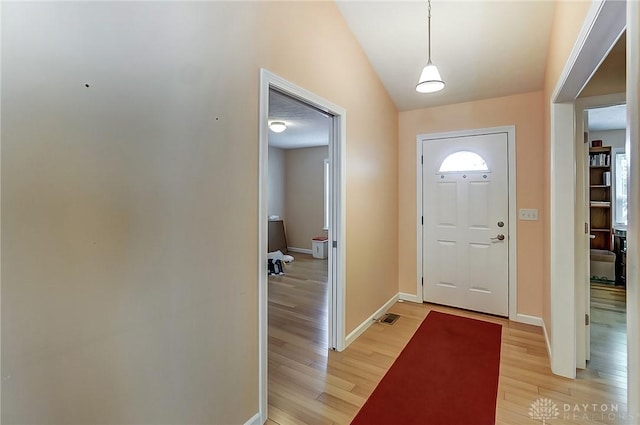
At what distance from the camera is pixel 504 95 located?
131 inches

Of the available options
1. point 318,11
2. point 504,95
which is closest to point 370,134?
point 318,11

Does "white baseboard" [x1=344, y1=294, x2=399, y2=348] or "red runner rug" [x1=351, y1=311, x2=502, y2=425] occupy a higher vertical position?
"white baseboard" [x1=344, y1=294, x2=399, y2=348]

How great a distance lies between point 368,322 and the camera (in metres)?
3.17

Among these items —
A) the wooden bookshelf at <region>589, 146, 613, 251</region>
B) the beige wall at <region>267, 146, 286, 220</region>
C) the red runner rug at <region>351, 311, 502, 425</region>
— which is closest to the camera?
the red runner rug at <region>351, 311, 502, 425</region>

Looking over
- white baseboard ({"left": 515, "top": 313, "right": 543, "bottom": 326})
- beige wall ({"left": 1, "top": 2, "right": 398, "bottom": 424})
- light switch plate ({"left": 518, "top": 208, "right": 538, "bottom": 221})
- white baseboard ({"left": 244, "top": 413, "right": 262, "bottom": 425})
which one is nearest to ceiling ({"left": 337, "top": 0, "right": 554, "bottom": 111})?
beige wall ({"left": 1, "top": 2, "right": 398, "bottom": 424})

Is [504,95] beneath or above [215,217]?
above

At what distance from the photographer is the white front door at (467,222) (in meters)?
3.41

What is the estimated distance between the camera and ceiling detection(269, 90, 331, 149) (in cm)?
392

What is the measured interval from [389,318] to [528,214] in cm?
185

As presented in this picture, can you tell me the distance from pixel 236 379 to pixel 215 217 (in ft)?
2.99

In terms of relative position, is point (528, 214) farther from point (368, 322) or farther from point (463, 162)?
point (368, 322)

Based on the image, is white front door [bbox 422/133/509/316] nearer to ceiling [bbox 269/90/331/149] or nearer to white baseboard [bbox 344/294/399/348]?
white baseboard [bbox 344/294/399/348]

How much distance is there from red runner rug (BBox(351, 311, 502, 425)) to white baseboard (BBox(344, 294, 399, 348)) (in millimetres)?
463

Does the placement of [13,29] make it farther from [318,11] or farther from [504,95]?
[504,95]
